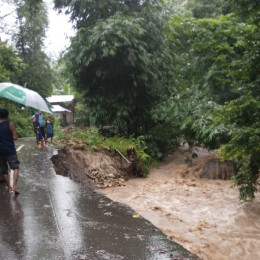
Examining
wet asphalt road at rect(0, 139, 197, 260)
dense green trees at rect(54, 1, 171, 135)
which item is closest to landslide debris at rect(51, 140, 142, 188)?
wet asphalt road at rect(0, 139, 197, 260)

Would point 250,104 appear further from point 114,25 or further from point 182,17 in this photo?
point 182,17

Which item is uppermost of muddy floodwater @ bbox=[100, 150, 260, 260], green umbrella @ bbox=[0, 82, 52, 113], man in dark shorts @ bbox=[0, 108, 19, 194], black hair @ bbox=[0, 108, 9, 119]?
green umbrella @ bbox=[0, 82, 52, 113]

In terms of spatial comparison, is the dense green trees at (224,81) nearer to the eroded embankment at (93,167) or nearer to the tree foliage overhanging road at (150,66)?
the tree foliage overhanging road at (150,66)

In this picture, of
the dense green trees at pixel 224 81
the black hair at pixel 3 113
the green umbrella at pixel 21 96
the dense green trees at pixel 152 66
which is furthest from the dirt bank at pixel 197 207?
the black hair at pixel 3 113

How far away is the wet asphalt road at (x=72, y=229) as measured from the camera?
4160mm

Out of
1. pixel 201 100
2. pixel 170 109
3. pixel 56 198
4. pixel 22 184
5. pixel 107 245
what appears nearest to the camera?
pixel 107 245

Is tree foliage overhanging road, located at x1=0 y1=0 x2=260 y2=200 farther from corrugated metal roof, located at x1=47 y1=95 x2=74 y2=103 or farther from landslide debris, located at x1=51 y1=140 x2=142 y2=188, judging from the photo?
corrugated metal roof, located at x1=47 y1=95 x2=74 y2=103

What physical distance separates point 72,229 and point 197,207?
323cm

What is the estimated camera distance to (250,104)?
5836 millimetres

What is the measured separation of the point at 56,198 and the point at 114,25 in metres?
6.85

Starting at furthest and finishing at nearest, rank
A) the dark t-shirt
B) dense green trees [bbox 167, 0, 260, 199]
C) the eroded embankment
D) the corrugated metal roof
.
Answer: the corrugated metal roof, the eroded embankment, the dark t-shirt, dense green trees [bbox 167, 0, 260, 199]

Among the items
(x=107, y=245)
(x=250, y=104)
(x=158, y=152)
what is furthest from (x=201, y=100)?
(x=107, y=245)

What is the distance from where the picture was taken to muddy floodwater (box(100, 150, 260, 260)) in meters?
4.92

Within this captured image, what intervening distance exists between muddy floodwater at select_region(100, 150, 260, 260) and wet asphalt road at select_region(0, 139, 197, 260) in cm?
47
